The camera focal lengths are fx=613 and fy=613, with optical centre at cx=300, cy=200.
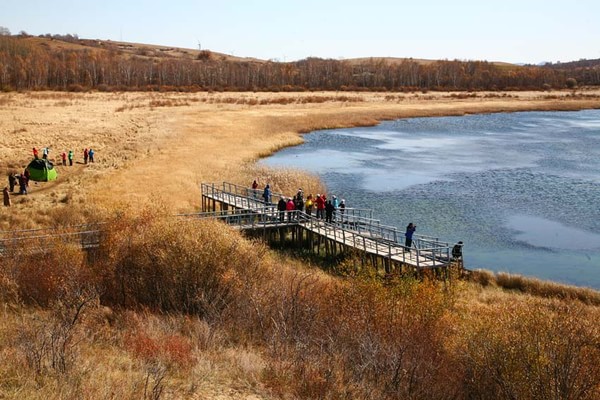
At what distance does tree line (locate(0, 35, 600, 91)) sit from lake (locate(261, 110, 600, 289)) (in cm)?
7538

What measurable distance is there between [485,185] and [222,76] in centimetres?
12441

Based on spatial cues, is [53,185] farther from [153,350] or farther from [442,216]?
[153,350]

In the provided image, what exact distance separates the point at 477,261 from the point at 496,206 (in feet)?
38.5

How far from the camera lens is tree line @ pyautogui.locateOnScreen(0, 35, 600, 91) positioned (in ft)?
432

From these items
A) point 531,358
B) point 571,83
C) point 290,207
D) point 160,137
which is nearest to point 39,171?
point 290,207

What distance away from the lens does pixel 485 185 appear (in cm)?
4675

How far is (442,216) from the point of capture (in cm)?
3712

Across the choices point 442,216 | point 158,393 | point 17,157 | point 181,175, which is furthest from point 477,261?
point 17,157

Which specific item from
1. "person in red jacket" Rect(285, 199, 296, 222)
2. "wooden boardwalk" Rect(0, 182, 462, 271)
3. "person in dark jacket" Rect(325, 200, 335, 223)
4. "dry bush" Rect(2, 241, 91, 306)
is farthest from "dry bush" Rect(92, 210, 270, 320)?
"person in dark jacket" Rect(325, 200, 335, 223)

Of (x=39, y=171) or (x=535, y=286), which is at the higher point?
(x=39, y=171)

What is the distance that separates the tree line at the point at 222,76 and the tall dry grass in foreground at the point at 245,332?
358 ft

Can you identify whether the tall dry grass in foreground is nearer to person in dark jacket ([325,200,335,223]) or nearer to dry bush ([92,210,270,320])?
dry bush ([92,210,270,320])

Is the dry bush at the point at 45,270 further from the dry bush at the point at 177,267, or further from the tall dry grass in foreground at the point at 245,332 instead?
the dry bush at the point at 177,267

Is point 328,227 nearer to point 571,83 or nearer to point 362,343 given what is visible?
point 362,343
